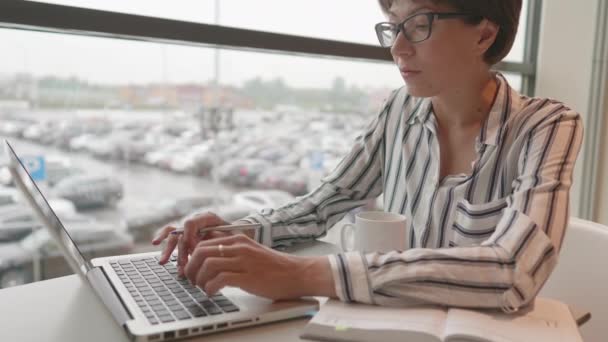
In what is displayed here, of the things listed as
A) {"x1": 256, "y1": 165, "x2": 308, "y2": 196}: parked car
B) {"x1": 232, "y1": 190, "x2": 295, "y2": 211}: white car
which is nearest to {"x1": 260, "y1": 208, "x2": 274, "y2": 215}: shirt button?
{"x1": 232, "y1": 190, "x2": 295, "y2": 211}: white car

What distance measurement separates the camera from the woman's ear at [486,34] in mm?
1028

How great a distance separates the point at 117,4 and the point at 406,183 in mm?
1038

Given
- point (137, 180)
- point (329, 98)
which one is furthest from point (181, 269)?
point (329, 98)

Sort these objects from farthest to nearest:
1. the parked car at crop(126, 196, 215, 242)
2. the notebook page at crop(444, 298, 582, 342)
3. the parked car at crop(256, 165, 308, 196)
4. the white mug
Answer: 1. the parked car at crop(256, 165, 308, 196)
2. the parked car at crop(126, 196, 215, 242)
3. the white mug
4. the notebook page at crop(444, 298, 582, 342)

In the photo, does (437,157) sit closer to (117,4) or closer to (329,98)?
(117,4)

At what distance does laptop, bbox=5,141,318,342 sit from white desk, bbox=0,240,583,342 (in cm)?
2

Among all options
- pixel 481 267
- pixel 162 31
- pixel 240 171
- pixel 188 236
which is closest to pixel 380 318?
pixel 481 267

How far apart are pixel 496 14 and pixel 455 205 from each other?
38cm

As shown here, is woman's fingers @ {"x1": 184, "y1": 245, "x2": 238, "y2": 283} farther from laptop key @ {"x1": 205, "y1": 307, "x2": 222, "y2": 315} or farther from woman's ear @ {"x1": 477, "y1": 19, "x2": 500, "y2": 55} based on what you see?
woman's ear @ {"x1": 477, "y1": 19, "x2": 500, "y2": 55}

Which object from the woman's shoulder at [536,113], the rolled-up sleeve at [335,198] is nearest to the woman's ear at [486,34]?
the woman's shoulder at [536,113]

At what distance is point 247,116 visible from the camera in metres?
2.40

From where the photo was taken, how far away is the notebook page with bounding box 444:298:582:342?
1.93 feet

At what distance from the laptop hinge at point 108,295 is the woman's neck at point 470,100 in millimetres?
756

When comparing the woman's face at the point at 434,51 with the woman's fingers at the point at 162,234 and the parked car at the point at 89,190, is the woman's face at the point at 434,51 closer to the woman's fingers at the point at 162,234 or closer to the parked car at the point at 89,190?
the woman's fingers at the point at 162,234
